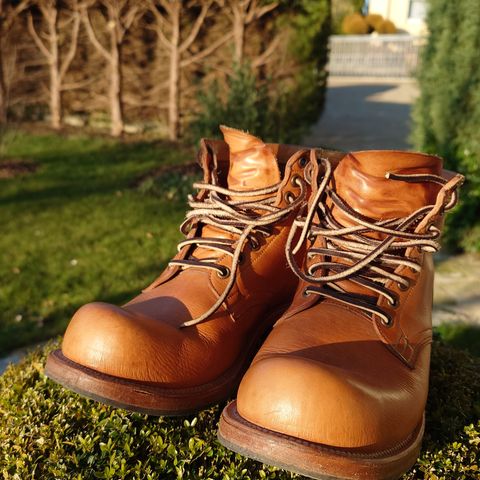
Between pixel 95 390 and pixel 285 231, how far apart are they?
81 cm

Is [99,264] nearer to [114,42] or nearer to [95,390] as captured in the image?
[95,390]

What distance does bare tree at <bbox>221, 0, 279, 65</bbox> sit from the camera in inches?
365

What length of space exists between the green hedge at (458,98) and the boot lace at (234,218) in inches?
156

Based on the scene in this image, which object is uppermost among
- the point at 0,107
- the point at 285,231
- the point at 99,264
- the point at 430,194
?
the point at 430,194

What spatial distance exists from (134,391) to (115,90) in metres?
9.05

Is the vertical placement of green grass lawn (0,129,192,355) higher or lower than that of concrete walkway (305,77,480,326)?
higher

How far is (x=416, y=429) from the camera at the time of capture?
1.41 meters

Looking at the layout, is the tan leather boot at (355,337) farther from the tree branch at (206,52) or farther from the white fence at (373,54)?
the white fence at (373,54)

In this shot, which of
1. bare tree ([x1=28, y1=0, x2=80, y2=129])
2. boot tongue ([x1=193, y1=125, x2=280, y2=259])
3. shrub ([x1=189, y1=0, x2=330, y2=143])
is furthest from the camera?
bare tree ([x1=28, y1=0, x2=80, y2=129])

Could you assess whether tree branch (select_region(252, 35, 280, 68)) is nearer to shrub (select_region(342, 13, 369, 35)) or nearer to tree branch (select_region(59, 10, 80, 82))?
tree branch (select_region(59, 10, 80, 82))

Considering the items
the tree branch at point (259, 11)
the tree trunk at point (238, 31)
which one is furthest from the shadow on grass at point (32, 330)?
the tree branch at point (259, 11)

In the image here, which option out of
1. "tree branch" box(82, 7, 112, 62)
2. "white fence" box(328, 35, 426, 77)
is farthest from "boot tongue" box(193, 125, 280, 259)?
"white fence" box(328, 35, 426, 77)

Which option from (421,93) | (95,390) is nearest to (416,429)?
(95,390)

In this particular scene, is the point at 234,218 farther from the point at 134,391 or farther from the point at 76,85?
the point at 76,85
